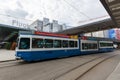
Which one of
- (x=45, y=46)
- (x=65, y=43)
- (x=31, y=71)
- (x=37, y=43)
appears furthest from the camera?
(x=65, y=43)

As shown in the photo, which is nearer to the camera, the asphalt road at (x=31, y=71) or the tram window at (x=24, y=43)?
the asphalt road at (x=31, y=71)

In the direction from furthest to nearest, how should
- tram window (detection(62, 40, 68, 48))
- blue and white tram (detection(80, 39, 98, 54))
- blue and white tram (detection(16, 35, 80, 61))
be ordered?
blue and white tram (detection(80, 39, 98, 54)) → tram window (detection(62, 40, 68, 48)) → blue and white tram (detection(16, 35, 80, 61))

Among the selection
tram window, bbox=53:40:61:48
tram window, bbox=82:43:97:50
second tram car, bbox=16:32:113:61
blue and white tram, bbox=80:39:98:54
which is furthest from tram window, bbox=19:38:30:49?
tram window, bbox=82:43:97:50

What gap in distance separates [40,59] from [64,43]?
15.1ft

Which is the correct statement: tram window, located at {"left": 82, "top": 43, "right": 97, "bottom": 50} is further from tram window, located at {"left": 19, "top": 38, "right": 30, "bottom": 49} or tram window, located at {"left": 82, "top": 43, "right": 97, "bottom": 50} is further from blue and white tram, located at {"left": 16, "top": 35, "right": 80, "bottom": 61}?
tram window, located at {"left": 19, "top": 38, "right": 30, "bottom": 49}

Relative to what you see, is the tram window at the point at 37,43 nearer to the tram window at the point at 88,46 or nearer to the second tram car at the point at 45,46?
the second tram car at the point at 45,46

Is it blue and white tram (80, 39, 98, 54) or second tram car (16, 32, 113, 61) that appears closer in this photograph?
second tram car (16, 32, 113, 61)

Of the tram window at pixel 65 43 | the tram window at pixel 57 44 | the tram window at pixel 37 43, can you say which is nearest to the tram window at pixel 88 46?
the tram window at pixel 65 43

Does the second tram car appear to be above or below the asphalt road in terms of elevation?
above

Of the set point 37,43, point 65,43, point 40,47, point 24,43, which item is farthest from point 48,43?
point 65,43

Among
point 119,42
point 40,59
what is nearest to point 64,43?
point 40,59

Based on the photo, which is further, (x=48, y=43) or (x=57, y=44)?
(x=57, y=44)

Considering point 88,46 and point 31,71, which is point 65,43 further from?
point 31,71

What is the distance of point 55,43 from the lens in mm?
16406
